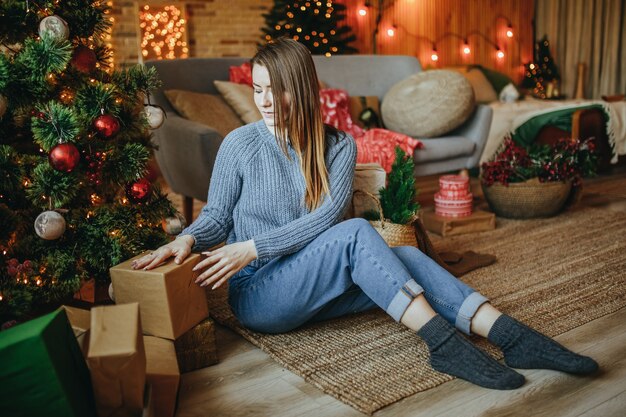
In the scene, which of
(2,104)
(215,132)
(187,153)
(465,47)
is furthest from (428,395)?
(465,47)

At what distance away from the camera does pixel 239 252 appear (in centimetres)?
144

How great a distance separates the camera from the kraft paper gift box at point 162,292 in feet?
4.41

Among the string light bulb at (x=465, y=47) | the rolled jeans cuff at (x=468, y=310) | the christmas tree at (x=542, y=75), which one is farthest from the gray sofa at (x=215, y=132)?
the christmas tree at (x=542, y=75)

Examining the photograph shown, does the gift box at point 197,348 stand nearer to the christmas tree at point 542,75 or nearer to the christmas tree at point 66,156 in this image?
the christmas tree at point 66,156

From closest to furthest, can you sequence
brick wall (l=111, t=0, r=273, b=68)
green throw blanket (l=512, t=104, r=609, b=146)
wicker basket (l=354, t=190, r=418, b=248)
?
1. wicker basket (l=354, t=190, r=418, b=248)
2. green throw blanket (l=512, t=104, r=609, b=146)
3. brick wall (l=111, t=0, r=273, b=68)

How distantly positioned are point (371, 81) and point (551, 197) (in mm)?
1373

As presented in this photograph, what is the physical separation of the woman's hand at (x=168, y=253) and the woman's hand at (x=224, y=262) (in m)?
0.05

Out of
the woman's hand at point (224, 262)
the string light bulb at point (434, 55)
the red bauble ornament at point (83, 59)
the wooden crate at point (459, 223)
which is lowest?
the wooden crate at point (459, 223)

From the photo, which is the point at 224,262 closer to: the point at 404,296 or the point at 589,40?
the point at 404,296

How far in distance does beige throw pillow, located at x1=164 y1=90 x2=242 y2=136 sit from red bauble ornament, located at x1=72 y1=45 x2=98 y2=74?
1142 millimetres

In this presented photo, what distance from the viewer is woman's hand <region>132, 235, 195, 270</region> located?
137cm

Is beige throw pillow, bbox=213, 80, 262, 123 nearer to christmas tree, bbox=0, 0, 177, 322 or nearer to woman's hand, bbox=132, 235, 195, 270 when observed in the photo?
christmas tree, bbox=0, 0, 177, 322

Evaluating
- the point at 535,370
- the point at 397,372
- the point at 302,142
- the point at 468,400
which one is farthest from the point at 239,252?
the point at 535,370

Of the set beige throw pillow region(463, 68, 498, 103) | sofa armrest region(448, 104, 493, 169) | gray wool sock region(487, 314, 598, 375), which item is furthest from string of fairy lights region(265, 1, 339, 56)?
gray wool sock region(487, 314, 598, 375)
